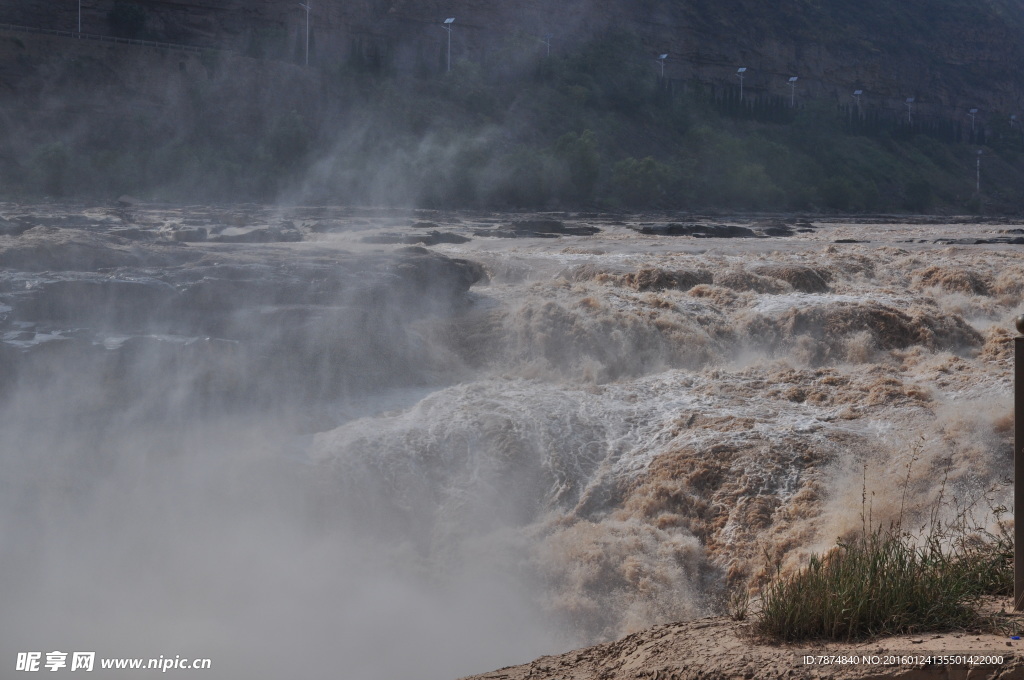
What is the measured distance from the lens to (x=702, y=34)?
205 feet

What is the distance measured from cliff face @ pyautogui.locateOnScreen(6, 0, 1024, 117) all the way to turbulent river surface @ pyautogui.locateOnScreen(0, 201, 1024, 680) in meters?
34.9

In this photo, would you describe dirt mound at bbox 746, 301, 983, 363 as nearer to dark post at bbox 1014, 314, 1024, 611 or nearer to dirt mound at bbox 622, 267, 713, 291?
dirt mound at bbox 622, 267, 713, 291

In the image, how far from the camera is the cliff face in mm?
46219

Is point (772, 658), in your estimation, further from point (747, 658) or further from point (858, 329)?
point (858, 329)

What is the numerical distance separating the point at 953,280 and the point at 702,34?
52985 millimetres

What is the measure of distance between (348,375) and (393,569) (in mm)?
3186

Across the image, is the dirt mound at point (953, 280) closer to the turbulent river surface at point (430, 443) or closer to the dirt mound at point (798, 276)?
the turbulent river surface at point (430, 443)

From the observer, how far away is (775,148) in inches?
1854

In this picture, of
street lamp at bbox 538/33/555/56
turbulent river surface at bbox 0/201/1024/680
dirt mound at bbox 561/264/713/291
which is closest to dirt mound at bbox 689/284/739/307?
turbulent river surface at bbox 0/201/1024/680

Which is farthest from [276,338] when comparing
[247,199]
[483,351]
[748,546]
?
[247,199]

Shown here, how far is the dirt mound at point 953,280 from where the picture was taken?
44.0 feet

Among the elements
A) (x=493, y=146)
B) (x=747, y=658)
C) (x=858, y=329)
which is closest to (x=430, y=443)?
(x=858, y=329)

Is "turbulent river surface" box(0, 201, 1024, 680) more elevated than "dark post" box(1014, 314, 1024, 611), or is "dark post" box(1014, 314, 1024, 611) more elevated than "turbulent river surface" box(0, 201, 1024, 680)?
"dark post" box(1014, 314, 1024, 611)

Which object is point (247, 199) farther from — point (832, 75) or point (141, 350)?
point (832, 75)
